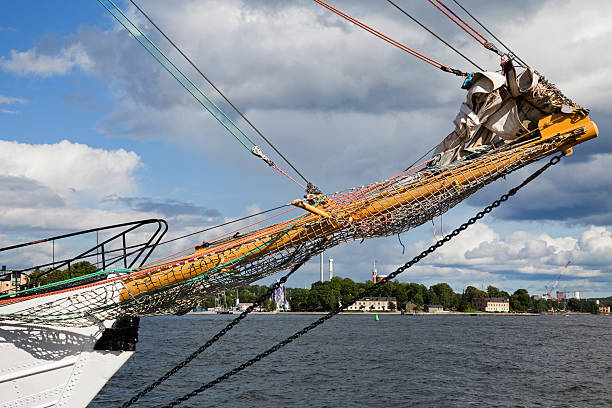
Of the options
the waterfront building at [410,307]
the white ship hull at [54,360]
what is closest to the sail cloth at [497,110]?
the white ship hull at [54,360]

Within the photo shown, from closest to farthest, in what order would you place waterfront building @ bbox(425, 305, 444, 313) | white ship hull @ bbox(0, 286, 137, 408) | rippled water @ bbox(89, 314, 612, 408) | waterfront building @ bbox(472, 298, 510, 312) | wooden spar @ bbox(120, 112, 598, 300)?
wooden spar @ bbox(120, 112, 598, 300), white ship hull @ bbox(0, 286, 137, 408), rippled water @ bbox(89, 314, 612, 408), waterfront building @ bbox(425, 305, 444, 313), waterfront building @ bbox(472, 298, 510, 312)

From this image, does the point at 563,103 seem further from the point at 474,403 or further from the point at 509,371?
the point at 509,371

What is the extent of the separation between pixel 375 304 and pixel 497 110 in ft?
557

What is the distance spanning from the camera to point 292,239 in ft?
25.3

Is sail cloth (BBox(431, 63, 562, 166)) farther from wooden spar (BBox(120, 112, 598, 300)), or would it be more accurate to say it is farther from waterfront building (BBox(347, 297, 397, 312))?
waterfront building (BBox(347, 297, 397, 312))

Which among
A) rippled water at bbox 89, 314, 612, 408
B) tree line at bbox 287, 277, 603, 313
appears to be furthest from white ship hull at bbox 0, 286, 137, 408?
tree line at bbox 287, 277, 603, 313

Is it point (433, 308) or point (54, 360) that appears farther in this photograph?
point (433, 308)

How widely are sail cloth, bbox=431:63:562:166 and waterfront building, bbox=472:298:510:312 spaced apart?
184698mm

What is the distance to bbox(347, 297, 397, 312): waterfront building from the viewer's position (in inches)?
6713

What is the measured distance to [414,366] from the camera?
96.3ft

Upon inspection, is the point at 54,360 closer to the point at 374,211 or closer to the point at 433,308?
the point at 374,211

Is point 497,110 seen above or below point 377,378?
above

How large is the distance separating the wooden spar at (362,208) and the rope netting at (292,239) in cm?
1

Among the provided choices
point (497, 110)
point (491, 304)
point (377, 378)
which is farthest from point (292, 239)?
point (491, 304)
